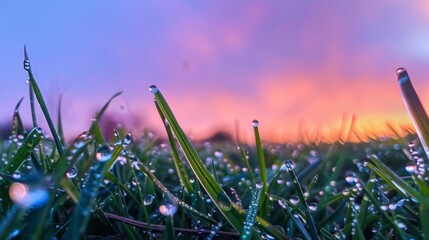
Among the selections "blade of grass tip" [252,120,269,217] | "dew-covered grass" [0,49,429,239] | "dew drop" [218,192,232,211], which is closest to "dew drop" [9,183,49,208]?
"dew-covered grass" [0,49,429,239]

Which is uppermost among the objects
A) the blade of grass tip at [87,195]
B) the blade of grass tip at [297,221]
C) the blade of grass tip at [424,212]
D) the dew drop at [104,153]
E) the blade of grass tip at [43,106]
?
the blade of grass tip at [43,106]

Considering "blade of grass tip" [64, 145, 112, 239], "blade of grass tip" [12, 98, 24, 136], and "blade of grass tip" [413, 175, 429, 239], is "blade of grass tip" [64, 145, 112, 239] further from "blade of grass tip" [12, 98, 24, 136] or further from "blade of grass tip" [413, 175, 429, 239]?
"blade of grass tip" [12, 98, 24, 136]

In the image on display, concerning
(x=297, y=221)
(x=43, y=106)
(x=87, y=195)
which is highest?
(x=43, y=106)

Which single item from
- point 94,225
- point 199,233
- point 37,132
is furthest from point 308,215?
point 37,132

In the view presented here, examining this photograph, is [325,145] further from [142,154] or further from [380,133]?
[142,154]

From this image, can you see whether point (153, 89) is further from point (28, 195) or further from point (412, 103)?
point (412, 103)

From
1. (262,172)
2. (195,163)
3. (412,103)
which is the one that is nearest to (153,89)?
(195,163)

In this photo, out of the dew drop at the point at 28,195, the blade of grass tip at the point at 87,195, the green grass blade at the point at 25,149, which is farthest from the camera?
the green grass blade at the point at 25,149

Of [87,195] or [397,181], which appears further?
[397,181]

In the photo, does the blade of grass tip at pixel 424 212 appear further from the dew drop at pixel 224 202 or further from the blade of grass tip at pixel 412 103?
the dew drop at pixel 224 202

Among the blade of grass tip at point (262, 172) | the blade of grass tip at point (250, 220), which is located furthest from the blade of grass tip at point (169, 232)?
the blade of grass tip at point (262, 172)

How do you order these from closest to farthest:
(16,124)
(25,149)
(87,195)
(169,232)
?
(87,195) < (169,232) < (25,149) < (16,124)
